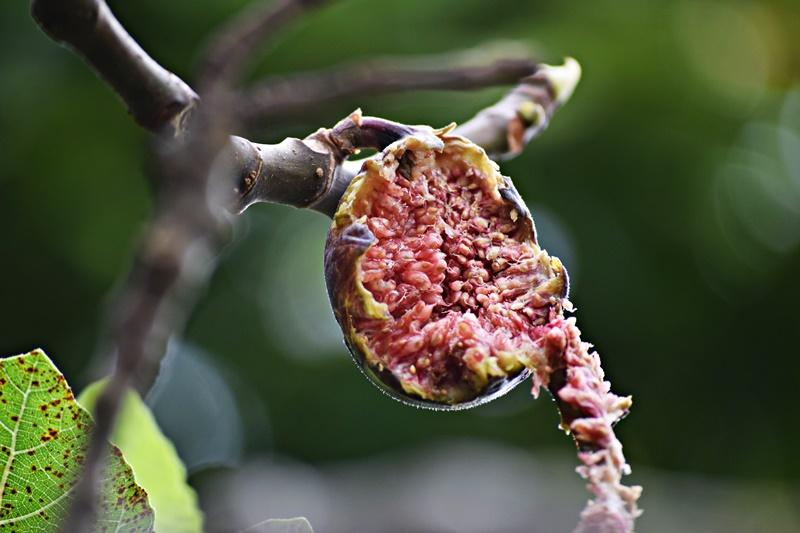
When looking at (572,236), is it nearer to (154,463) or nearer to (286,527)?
(154,463)

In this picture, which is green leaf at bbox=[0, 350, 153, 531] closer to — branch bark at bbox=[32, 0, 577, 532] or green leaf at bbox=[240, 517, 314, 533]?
green leaf at bbox=[240, 517, 314, 533]

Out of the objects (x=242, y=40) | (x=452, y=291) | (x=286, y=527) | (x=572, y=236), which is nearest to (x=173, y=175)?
(x=242, y=40)

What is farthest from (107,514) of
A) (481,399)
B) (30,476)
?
(481,399)

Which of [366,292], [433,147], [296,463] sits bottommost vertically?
[296,463]

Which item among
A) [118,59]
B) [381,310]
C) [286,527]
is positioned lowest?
[286,527]

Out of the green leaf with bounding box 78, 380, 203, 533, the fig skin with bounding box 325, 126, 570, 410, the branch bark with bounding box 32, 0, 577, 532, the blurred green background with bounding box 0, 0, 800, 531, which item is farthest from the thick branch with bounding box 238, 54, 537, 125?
the blurred green background with bounding box 0, 0, 800, 531

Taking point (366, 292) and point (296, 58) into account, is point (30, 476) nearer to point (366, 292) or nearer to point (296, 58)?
point (366, 292)
